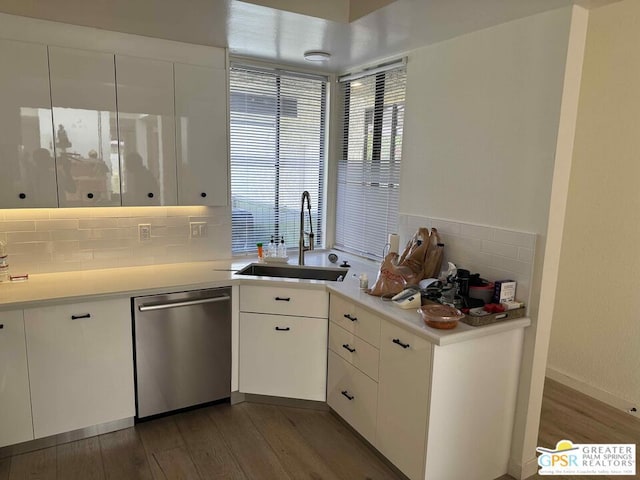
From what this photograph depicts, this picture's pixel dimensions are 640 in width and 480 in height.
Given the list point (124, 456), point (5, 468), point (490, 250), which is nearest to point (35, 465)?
point (5, 468)

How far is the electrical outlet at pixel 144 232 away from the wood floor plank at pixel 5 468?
4.77 ft

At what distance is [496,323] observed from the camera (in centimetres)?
211

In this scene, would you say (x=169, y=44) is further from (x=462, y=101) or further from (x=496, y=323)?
(x=496, y=323)

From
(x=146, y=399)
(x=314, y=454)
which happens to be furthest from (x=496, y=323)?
(x=146, y=399)

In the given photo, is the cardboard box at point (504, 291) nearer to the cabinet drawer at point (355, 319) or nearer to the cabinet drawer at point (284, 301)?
the cabinet drawer at point (355, 319)

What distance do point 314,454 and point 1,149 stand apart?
246 centimetres

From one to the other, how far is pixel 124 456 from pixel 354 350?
1.40 metres

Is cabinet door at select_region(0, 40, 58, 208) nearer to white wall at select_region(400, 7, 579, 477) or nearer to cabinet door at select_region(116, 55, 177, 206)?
cabinet door at select_region(116, 55, 177, 206)

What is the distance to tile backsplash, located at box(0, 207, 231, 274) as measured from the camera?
273 cm

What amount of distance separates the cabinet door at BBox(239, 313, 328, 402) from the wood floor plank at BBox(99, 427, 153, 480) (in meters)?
0.74

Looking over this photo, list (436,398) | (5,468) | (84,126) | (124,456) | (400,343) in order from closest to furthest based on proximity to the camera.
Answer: (436,398) < (400,343) < (5,468) < (124,456) < (84,126)

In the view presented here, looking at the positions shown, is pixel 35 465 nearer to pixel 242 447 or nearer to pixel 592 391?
pixel 242 447

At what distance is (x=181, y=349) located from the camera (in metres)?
2.71

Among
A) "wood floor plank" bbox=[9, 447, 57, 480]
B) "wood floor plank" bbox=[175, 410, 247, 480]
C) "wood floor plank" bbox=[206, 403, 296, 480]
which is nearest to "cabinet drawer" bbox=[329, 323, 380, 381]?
"wood floor plank" bbox=[206, 403, 296, 480]
